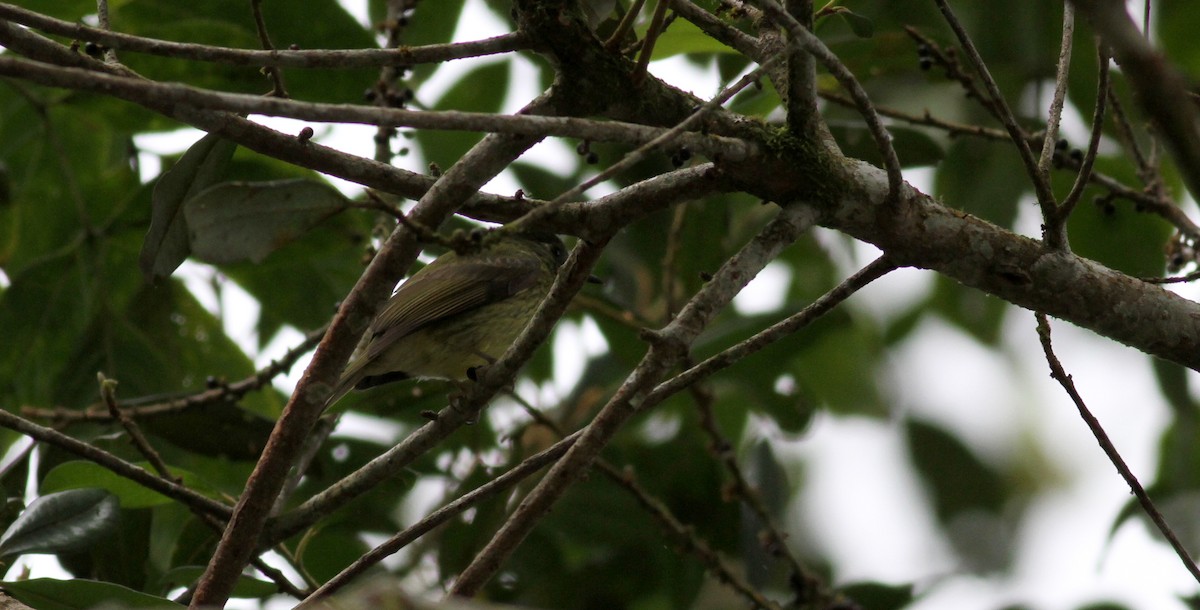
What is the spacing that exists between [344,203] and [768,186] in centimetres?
86

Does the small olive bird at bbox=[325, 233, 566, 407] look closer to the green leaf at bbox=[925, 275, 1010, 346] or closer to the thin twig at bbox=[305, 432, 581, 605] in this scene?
the thin twig at bbox=[305, 432, 581, 605]

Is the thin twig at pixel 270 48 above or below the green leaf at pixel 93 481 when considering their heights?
above

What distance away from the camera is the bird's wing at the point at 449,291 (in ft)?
14.9

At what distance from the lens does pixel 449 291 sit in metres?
4.73

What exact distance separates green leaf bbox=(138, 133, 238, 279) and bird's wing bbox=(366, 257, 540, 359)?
1734 millimetres

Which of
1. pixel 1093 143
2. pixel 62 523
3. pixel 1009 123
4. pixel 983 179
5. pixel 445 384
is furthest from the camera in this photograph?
pixel 983 179

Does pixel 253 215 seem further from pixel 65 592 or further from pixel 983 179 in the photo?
pixel 983 179

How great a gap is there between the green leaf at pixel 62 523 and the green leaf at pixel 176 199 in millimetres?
750

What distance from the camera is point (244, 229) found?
2086 millimetres

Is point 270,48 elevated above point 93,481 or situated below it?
above

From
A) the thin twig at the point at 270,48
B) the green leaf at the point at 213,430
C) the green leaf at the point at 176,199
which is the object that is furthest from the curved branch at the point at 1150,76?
the green leaf at the point at 213,430

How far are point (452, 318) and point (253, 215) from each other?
2661 mm

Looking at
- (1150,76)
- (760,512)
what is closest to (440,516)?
(1150,76)

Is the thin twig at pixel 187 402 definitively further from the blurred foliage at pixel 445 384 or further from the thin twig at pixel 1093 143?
the thin twig at pixel 1093 143
